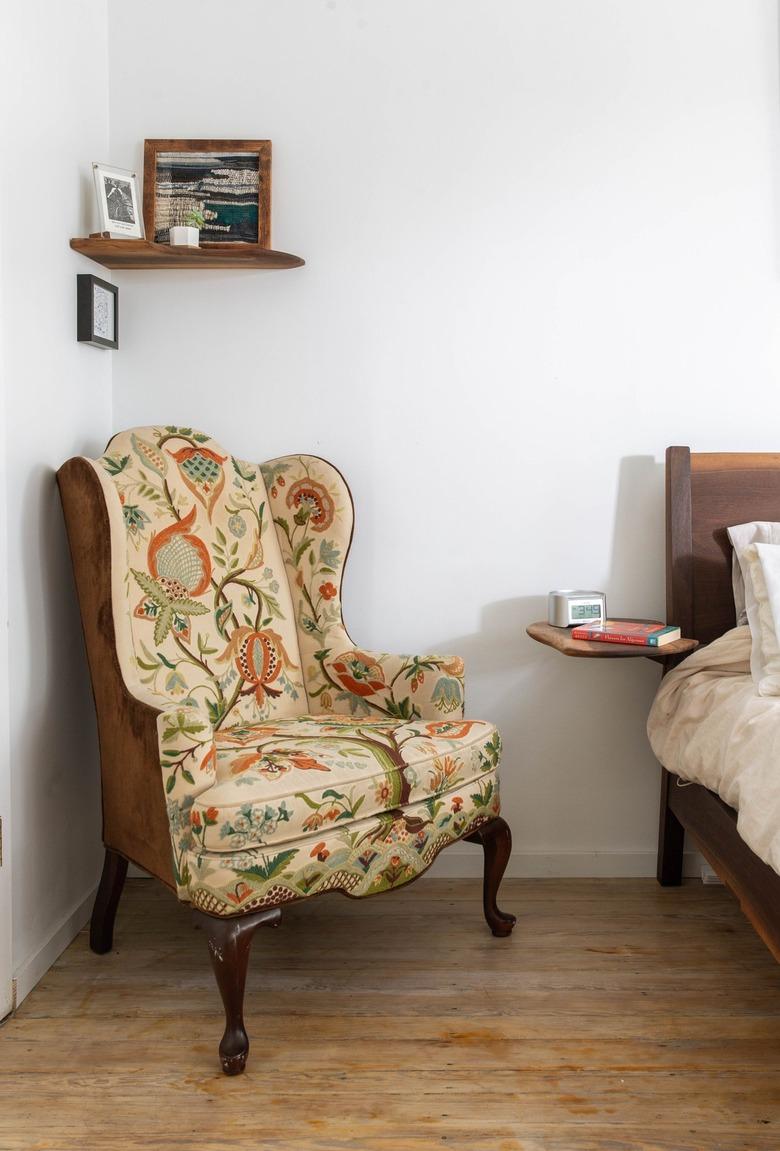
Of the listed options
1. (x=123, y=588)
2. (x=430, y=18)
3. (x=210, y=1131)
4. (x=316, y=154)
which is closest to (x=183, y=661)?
(x=123, y=588)

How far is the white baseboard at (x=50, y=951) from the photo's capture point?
1.91 metres

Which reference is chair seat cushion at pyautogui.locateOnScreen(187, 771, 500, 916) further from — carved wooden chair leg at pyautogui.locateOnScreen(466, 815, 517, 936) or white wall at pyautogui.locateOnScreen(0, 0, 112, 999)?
white wall at pyautogui.locateOnScreen(0, 0, 112, 999)

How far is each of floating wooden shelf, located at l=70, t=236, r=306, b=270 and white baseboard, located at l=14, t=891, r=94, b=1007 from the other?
1.62 m

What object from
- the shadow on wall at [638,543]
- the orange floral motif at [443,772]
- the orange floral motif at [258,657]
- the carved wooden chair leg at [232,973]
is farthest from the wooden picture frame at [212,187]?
the carved wooden chair leg at [232,973]

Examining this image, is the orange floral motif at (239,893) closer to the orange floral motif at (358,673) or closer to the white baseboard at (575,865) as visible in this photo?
the orange floral motif at (358,673)

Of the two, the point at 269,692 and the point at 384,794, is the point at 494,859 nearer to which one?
the point at 384,794

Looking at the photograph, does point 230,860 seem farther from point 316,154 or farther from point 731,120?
point 731,120

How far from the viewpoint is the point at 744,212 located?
254cm

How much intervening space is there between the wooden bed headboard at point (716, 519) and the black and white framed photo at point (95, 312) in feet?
4.95

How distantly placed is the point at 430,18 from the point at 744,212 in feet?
3.29

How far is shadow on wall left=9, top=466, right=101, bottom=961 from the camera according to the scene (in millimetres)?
1977

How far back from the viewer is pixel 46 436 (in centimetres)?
212

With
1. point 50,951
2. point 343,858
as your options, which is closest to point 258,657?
point 343,858

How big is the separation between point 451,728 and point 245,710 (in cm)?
51
